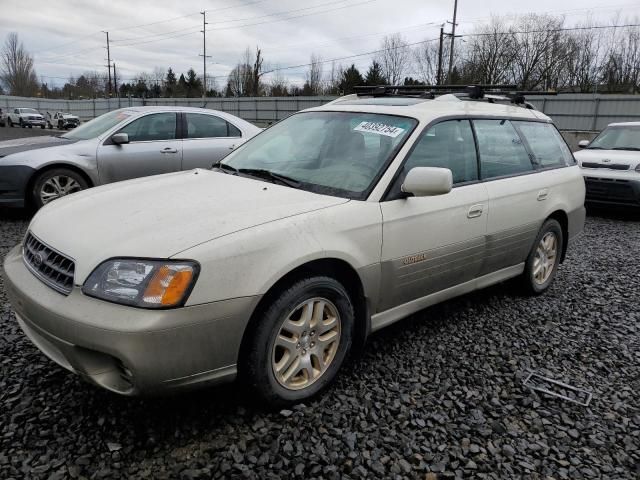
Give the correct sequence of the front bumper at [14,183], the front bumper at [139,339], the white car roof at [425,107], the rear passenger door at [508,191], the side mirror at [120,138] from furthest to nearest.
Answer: the side mirror at [120,138], the front bumper at [14,183], the rear passenger door at [508,191], the white car roof at [425,107], the front bumper at [139,339]

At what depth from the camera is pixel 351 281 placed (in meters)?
2.77

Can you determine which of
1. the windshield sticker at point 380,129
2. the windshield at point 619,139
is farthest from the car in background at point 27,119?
the windshield sticker at point 380,129

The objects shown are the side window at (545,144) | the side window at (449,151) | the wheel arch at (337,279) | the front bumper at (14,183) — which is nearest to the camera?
the wheel arch at (337,279)

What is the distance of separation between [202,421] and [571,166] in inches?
158

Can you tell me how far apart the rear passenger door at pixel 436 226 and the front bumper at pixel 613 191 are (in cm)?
596

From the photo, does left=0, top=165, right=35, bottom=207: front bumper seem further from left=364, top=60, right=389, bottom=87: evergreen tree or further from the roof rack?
left=364, top=60, right=389, bottom=87: evergreen tree

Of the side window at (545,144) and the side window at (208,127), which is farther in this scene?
the side window at (208,127)

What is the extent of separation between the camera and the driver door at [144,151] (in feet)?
21.8

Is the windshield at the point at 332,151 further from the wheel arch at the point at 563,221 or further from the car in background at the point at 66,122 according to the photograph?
the car in background at the point at 66,122

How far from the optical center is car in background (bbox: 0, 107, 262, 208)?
6281 mm

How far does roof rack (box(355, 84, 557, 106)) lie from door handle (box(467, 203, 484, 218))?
98 centimetres

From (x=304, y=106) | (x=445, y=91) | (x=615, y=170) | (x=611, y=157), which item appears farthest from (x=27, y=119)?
(x=445, y=91)

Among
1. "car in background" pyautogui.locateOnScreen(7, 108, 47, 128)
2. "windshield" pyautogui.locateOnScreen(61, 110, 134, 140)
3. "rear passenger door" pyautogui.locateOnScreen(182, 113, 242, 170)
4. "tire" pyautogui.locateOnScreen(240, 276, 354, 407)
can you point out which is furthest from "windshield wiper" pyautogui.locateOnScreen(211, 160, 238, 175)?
"car in background" pyautogui.locateOnScreen(7, 108, 47, 128)

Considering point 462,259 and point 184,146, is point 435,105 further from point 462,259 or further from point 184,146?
point 184,146
